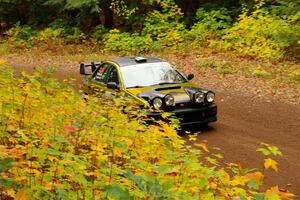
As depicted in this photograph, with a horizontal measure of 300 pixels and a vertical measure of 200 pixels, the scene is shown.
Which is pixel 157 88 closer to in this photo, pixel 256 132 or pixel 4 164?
pixel 256 132

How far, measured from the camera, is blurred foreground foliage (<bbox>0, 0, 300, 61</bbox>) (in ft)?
60.6

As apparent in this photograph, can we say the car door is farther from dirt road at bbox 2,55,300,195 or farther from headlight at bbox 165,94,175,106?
dirt road at bbox 2,55,300,195

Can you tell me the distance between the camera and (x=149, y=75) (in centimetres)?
1009

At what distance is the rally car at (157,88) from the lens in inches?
355

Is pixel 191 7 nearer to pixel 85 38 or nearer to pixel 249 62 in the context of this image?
pixel 85 38

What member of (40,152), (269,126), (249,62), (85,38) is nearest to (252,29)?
(249,62)

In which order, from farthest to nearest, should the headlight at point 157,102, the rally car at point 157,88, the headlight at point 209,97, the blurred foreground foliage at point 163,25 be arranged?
1. the blurred foreground foliage at point 163,25
2. the headlight at point 209,97
3. the rally car at point 157,88
4. the headlight at point 157,102

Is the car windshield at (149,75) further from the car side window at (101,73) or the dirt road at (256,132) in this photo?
the dirt road at (256,132)

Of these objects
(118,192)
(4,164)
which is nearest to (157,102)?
(118,192)

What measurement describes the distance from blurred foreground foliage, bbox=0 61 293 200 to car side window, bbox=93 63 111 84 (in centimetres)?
327

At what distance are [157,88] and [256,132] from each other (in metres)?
2.50

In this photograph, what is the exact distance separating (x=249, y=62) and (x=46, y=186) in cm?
1500

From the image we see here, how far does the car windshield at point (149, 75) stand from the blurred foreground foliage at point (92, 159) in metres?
2.63

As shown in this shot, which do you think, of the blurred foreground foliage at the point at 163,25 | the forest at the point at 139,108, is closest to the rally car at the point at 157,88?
the forest at the point at 139,108
